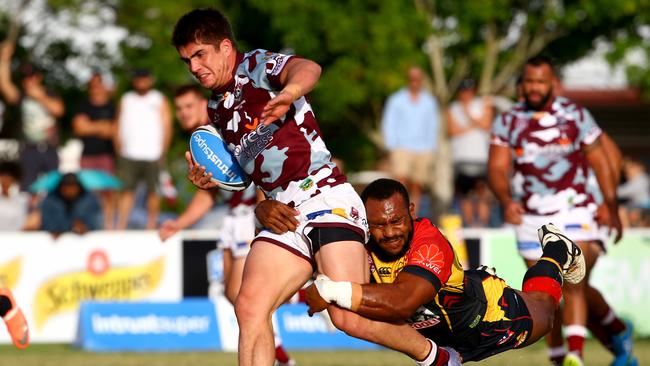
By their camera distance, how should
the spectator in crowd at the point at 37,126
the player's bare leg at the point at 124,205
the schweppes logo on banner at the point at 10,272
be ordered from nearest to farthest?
the schweppes logo on banner at the point at 10,272 → the player's bare leg at the point at 124,205 → the spectator in crowd at the point at 37,126

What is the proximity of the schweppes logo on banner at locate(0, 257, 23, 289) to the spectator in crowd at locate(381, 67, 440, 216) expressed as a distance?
4866 mm

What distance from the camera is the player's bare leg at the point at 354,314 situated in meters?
6.93

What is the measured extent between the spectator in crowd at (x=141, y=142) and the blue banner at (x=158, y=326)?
2498 mm

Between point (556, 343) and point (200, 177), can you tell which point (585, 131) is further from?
point (200, 177)

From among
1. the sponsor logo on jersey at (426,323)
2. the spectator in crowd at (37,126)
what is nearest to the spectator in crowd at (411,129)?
the spectator in crowd at (37,126)

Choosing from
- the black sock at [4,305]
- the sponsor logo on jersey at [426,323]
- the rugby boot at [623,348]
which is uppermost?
the black sock at [4,305]

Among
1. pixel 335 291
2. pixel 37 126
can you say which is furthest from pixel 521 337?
pixel 37 126

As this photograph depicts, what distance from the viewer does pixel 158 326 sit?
44.3 ft

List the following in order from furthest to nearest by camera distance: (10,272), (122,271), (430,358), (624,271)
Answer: (624,271) → (122,271) → (10,272) → (430,358)

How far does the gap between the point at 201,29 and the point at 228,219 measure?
361 centimetres

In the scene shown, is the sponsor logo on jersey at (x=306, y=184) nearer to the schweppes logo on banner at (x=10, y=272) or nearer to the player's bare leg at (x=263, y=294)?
the player's bare leg at (x=263, y=294)

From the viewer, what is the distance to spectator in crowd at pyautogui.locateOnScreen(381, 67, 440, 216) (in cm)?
1667

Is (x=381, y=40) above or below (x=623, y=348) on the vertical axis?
above

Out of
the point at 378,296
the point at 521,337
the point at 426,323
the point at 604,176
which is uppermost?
the point at 604,176
